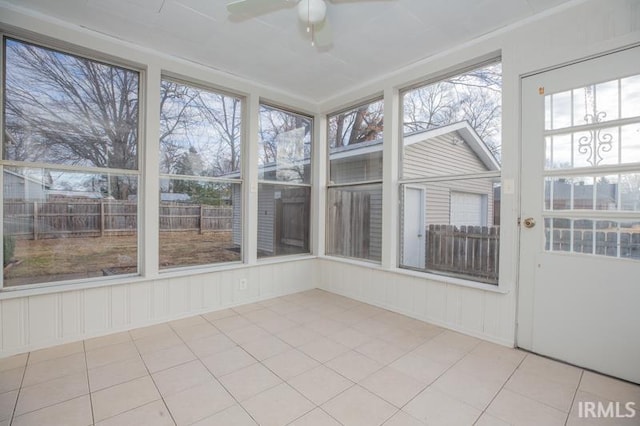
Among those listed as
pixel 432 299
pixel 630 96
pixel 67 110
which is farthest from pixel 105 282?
pixel 630 96

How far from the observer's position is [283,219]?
167 inches

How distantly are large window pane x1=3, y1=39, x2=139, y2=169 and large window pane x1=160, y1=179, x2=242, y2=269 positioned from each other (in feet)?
1.78

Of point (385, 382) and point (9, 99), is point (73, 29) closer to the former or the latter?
point (9, 99)

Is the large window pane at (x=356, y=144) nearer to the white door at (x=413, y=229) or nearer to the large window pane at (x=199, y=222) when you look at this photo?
the white door at (x=413, y=229)

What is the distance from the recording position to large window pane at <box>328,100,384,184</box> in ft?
12.5

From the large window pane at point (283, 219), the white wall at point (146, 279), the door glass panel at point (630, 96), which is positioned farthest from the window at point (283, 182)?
the door glass panel at point (630, 96)

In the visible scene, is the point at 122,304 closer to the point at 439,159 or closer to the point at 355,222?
the point at 355,222

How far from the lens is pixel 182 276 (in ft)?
10.5

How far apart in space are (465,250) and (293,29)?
2630 mm

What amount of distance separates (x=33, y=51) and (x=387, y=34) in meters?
3.03

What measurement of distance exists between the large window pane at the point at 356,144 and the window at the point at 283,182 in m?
0.39

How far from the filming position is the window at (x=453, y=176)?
2.81 metres

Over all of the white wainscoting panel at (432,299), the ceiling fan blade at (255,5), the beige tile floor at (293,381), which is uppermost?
the ceiling fan blade at (255,5)

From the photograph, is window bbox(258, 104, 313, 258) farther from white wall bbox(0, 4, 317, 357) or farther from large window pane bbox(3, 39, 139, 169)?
large window pane bbox(3, 39, 139, 169)
